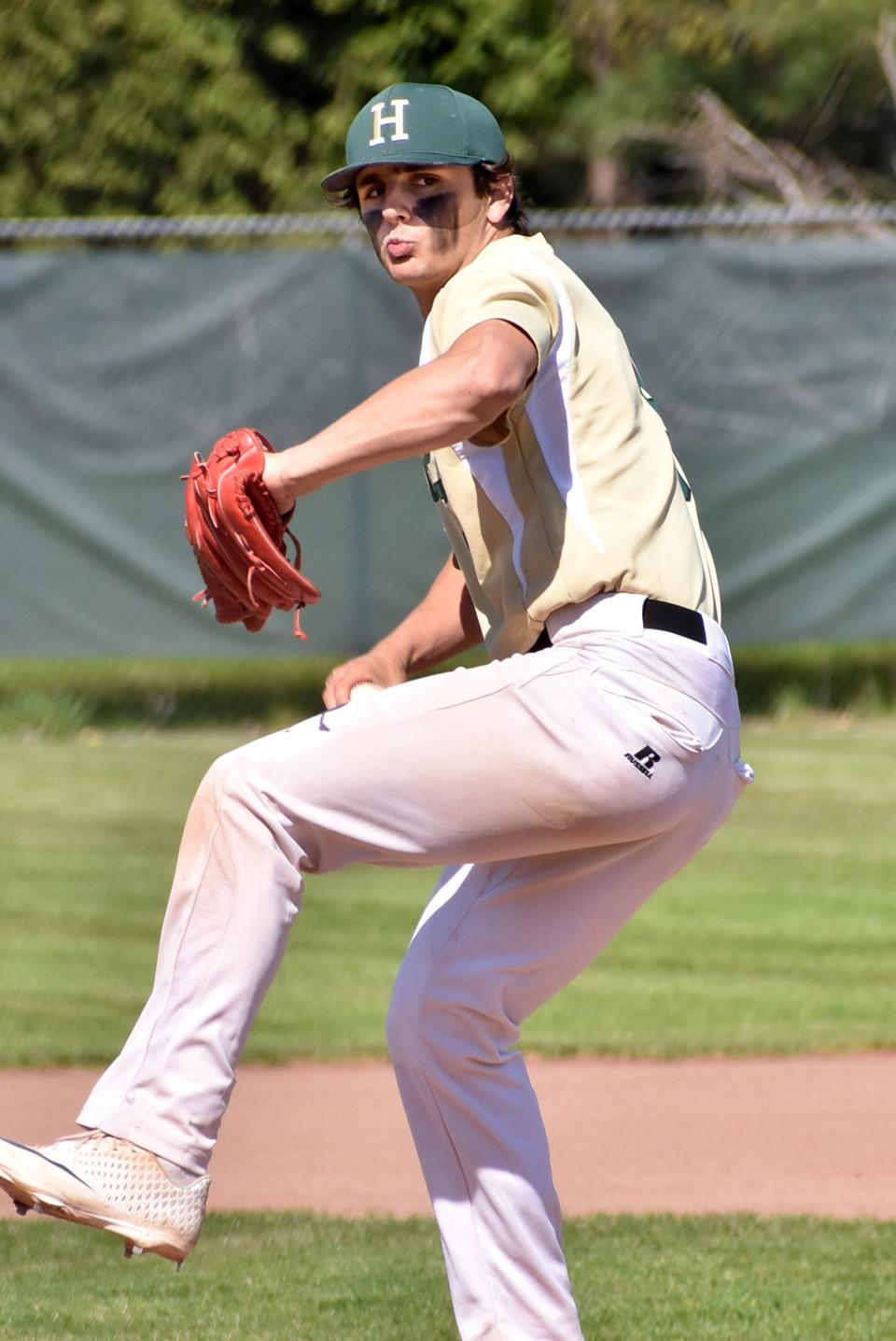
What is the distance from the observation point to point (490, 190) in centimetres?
328

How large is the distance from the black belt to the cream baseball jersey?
19 millimetres

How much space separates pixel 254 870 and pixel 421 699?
36 cm

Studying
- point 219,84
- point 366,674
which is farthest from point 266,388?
point 366,674

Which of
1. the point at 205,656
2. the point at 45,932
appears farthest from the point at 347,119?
the point at 45,932

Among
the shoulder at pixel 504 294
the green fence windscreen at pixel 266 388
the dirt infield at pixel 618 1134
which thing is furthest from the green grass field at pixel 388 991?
the shoulder at pixel 504 294

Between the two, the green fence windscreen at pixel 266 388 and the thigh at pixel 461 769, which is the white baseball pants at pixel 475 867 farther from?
the green fence windscreen at pixel 266 388

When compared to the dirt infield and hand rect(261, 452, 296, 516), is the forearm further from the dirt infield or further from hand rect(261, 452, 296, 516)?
the dirt infield

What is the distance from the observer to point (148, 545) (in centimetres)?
1079

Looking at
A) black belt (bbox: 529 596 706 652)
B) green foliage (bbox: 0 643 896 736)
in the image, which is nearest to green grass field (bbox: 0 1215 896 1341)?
black belt (bbox: 529 596 706 652)

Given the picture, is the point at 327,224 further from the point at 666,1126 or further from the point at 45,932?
the point at 666,1126

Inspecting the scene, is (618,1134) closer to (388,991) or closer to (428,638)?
(388,991)

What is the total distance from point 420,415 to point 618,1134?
3.15 m

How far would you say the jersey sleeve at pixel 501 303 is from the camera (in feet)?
9.62

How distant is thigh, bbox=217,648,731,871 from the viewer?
116 inches
